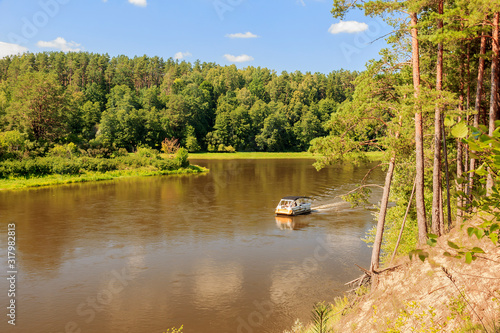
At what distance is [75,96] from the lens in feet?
357

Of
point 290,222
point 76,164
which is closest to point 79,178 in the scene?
point 76,164

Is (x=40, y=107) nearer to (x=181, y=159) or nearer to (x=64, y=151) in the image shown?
(x=64, y=151)

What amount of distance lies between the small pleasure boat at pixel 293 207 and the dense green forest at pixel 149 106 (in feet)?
135

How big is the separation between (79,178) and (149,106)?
224 ft

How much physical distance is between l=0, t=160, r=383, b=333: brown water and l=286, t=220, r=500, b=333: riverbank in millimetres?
4658

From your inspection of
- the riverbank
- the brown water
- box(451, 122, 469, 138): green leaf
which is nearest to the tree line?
the riverbank

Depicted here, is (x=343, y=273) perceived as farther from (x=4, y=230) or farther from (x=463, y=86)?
(x=4, y=230)

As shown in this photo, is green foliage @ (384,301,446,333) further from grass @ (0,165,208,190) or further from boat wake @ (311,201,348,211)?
grass @ (0,165,208,190)

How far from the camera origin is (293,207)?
35.0 m

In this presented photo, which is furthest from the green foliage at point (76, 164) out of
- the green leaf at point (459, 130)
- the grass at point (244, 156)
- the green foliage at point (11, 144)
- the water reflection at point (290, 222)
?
the green leaf at point (459, 130)

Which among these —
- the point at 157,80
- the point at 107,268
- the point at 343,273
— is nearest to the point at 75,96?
the point at 157,80

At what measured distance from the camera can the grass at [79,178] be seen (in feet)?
159

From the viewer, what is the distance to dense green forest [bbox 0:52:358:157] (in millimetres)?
65000

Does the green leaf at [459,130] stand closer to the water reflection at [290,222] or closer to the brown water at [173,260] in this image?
Answer: the brown water at [173,260]
